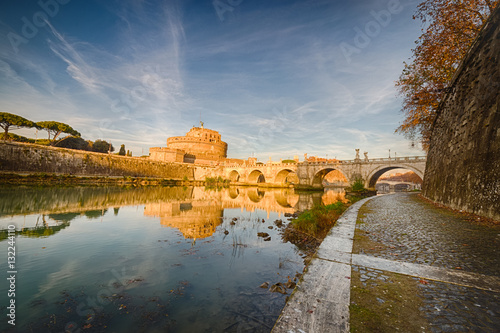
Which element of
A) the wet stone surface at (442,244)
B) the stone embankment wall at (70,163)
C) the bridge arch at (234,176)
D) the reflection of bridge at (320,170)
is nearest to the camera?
the wet stone surface at (442,244)

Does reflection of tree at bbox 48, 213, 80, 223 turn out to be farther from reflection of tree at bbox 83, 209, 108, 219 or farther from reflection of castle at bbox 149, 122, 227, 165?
reflection of castle at bbox 149, 122, 227, 165

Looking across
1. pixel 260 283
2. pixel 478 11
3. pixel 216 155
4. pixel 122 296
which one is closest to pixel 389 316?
pixel 260 283

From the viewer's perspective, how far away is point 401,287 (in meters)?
2.62

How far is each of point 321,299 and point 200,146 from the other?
7145 cm

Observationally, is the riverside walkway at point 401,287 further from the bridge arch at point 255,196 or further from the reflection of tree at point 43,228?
the bridge arch at point 255,196

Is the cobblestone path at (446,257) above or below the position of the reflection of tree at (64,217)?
above

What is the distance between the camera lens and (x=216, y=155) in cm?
7300

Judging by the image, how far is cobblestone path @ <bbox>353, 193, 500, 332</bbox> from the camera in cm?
Result: 199

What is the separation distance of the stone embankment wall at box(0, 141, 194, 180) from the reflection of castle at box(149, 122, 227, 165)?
13.8 m

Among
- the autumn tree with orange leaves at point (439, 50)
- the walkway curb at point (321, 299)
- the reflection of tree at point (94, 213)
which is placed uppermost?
the autumn tree with orange leaves at point (439, 50)

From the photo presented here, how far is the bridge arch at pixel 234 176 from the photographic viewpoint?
210 feet

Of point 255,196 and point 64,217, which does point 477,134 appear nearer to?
point 64,217

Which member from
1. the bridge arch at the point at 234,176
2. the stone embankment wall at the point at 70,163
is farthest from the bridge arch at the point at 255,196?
the stone embankment wall at the point at 70,163

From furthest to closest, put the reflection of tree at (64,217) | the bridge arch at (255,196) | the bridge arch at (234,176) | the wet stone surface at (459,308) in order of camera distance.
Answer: the bridge arch at (234,176) → the bridge arch at (255,196) → the reflection of tree at (64,217) → the wet stone surface at (459,308)
